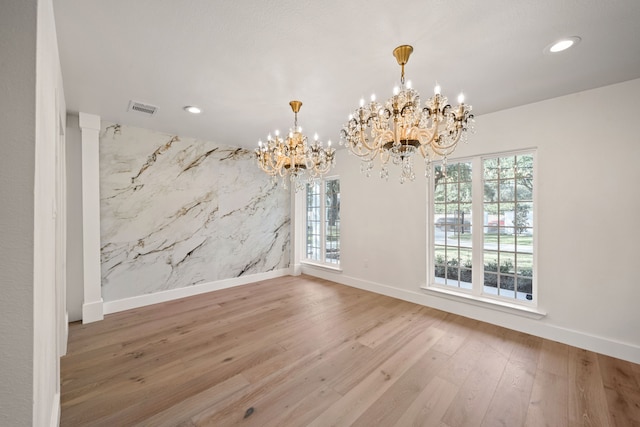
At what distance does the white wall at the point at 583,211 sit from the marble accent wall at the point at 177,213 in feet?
11.8

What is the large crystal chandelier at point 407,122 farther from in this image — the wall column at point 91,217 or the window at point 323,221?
the wall column at point 91,217

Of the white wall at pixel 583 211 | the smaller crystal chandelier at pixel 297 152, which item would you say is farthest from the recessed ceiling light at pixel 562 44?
the smaller crystal chandelier at pixel 297 152

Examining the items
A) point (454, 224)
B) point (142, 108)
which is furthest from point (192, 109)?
point (454, 224)

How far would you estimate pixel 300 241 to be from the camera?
18.4 ft

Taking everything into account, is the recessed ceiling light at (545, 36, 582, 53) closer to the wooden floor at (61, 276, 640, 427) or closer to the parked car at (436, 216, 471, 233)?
the parked car at (436, 216, 471, 233)

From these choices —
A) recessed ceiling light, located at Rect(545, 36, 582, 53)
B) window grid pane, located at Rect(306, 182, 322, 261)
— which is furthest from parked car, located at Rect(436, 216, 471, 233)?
window grid pane, located at Rect(306, 182, 322, 261)

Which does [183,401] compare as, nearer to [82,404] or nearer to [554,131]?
[82,404]

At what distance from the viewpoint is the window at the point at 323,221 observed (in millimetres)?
5125

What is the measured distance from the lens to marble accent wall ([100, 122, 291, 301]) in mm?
3490

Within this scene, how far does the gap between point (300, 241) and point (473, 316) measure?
3.47 metres

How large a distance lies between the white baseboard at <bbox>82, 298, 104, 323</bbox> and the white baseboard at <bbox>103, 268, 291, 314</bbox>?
186 mm

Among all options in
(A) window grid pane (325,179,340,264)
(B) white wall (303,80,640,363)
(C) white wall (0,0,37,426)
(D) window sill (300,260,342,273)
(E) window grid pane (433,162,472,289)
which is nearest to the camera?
(C) white wall (0,0,37,426)

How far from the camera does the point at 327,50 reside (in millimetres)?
1905

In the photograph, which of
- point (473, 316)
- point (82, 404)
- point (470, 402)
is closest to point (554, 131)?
point (473, 316)
